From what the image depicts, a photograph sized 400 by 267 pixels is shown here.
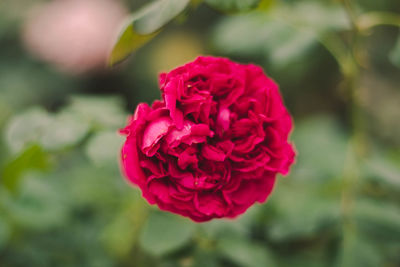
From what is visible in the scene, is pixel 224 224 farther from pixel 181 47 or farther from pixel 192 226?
pixel 181 47

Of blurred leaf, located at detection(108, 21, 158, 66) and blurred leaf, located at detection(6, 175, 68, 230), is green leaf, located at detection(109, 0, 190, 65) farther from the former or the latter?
blurred leaf, located at detection(6, 175, 68, 230)

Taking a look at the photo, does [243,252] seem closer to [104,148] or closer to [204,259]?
[204,259]

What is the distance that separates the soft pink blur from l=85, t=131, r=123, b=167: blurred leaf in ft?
5.20

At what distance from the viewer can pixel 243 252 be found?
1.12m

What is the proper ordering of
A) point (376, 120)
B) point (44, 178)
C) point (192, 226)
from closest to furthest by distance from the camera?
point (192, 226), point (44, 178), point (376, 120)

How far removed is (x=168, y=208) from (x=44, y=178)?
0.97m

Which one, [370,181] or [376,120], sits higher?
[370,181]

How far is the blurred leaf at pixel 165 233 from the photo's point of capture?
1.00 meters

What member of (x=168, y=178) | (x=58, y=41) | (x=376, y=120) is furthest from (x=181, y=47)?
(x=168, y=178)

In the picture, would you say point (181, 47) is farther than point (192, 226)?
Yes

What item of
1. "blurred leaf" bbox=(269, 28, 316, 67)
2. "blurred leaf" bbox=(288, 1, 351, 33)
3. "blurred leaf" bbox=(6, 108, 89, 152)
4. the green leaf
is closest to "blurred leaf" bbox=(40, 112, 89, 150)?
"blurred leaf" bbox=(6, 108, 89, 152)

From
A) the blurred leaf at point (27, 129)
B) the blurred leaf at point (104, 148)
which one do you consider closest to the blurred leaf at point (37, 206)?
the blurred leaf at point (27, 129)

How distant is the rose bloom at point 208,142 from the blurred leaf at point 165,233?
0.87 ft

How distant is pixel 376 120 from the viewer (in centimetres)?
242
